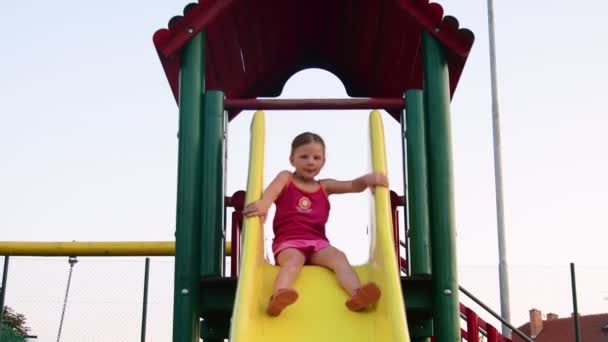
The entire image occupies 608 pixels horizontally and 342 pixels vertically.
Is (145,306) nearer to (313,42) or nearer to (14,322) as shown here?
(14,322)

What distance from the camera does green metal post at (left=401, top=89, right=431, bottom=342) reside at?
508 cm

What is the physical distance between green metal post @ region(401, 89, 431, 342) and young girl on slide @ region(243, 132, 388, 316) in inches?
8.6

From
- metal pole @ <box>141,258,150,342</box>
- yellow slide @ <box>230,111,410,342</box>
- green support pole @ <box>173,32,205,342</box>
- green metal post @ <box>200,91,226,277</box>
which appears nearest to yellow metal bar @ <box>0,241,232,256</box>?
metal pole @ <box>141,258,150,342</box>

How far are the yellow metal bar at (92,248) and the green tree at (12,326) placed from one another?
98 centimetres

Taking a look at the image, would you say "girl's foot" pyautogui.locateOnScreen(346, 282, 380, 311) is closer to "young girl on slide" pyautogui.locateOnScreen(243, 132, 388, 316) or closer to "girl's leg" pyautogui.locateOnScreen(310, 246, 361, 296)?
"girl's leg" pyautogui.locateOnScreen(310, 246, 361, 296)

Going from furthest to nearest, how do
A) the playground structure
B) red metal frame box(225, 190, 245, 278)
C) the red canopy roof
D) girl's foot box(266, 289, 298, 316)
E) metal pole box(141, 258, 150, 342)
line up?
metal pole box(141, 258, 150, 342)
red metal frame box(225, 190, 245, 278)
the red canopy roof
the playground structure
girl's foot box(266, 289, 298, 316)

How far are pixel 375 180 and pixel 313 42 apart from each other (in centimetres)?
237

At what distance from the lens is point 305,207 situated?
5.29m

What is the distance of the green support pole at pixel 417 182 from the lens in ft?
16.7

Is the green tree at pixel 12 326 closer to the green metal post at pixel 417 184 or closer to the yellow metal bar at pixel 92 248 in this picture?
the yellow metal bar at pixel 92 248

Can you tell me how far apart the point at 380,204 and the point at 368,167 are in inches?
28.3

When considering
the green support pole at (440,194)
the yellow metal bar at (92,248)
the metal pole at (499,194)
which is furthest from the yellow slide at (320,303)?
the metal pole at (499,194)

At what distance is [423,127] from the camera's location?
5.35m

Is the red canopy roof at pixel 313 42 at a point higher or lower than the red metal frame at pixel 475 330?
higher
